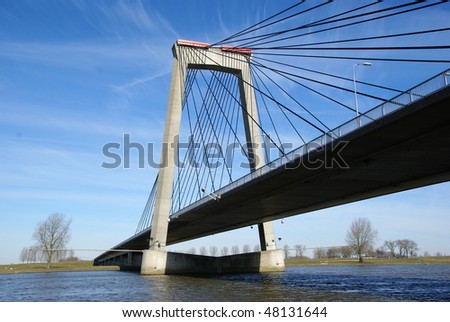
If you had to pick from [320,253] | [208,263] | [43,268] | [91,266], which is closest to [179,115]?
[208,263]

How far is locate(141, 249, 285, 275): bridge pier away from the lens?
1927 inches

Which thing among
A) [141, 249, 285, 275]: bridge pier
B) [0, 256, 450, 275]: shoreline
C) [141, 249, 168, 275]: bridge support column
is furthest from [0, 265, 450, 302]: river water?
[0, 256, 450, 275]: shoreline

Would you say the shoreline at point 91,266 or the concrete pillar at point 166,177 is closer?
the concrete pillar at point 166,177

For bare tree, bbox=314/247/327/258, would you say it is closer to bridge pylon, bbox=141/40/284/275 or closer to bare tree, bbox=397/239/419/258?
bare tree, bbox=397/239/419/258

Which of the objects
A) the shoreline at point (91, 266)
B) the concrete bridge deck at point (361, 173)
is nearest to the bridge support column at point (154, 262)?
the concrete bridge deck at point (361, 173)

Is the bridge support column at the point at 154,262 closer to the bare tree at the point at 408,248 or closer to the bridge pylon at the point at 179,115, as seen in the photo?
the bridge pylon at the point at 179,115

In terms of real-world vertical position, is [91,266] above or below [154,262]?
above

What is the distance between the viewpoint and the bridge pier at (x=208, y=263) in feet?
161

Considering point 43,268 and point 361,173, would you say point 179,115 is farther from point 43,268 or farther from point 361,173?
point 43,268

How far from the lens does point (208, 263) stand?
58094 mm

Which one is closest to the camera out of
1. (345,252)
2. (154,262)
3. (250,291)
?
(250,291)

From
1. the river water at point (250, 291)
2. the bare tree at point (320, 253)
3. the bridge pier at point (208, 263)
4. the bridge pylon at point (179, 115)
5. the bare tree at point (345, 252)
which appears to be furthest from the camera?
the bare tree at point (320, 253)

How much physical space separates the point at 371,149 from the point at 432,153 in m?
3.24

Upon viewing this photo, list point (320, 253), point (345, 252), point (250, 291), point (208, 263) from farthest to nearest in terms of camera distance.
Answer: point (320, 253) < point (345, 252) < point (208, 263) < point (250, 291)
